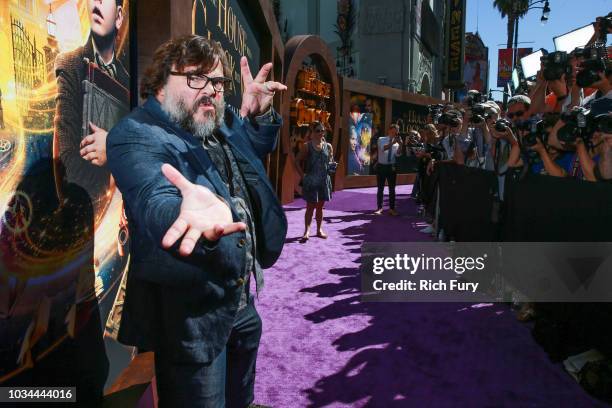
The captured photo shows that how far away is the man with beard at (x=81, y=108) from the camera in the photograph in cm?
197

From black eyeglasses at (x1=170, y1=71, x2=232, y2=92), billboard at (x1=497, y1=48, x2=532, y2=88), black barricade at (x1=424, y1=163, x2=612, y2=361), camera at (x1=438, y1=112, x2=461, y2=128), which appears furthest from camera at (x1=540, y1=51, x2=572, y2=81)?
billboard at (x1=497, y1=48, x2=532, y2=88)

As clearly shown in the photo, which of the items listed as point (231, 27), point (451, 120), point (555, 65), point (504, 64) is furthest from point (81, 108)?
point (504, 64)

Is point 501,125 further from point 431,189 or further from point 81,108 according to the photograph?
point 431,189

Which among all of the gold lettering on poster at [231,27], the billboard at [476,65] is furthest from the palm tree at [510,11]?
the gold lettering on poster at [231,27]

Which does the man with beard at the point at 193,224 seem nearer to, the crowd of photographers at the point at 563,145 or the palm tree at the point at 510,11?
the crowd of photographers at the point at 563,145

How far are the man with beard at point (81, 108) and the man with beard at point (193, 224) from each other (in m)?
0.44

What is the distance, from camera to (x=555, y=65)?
13.2 ft

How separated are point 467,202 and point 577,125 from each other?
2618mm

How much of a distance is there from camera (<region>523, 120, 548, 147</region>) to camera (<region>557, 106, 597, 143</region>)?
0.30 meters

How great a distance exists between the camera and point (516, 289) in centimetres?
456

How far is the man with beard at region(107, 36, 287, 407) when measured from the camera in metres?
1.35

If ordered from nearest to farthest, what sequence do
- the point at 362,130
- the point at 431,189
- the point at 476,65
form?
the point at 431,189, the point at 362,130, the point at 476,65

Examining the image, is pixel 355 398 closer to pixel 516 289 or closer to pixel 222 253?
pixel 222 253

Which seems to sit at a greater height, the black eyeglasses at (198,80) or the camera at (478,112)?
the camera at (478,112)
